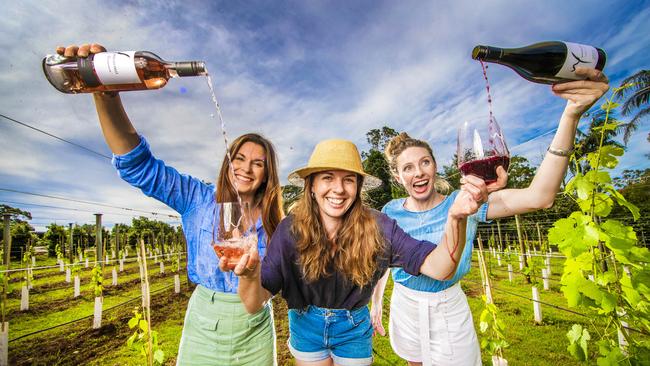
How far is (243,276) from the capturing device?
1441 millimetres

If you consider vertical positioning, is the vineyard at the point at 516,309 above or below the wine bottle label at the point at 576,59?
below

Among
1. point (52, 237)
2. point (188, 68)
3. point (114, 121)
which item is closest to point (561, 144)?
point (188, 68)

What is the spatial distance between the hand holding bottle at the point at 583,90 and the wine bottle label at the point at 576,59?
30 millimetres

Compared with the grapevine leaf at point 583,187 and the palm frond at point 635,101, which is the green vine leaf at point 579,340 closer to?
the grapevine leaf at point 583,187

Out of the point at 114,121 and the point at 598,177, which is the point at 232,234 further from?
the point at 598,177

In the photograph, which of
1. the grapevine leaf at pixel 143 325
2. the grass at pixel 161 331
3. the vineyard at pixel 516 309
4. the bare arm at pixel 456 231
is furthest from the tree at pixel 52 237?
the bare arm at pixel 456 231

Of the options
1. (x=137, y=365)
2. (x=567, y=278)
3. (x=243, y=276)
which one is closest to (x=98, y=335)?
(x=137, y=365)

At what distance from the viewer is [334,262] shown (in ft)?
6.67

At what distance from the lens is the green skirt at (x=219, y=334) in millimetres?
1921

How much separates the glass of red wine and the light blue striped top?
1002 millimetres

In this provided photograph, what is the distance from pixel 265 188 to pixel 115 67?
1.22 metres

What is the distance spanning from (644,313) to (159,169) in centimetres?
291

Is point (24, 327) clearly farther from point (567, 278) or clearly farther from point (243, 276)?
Result: point (567, 278)

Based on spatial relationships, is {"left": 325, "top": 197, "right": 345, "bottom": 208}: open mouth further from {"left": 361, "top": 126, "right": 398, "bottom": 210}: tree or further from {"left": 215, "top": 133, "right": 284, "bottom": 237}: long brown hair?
{"left": 361, "top": 126, "right": 398, "bottom": 210}: tree
